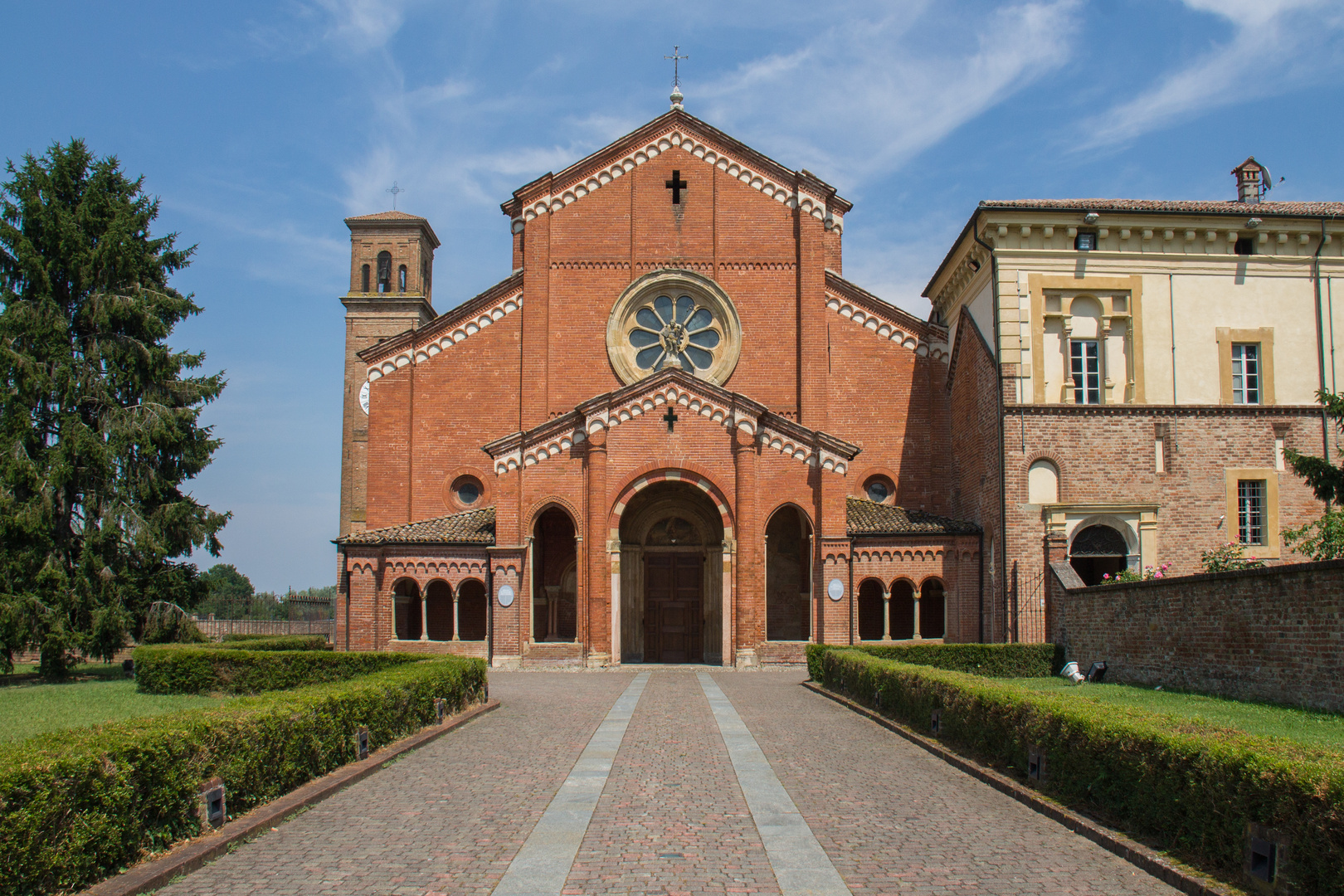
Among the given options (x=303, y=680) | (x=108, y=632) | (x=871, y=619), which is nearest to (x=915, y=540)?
(x=871, y=619)

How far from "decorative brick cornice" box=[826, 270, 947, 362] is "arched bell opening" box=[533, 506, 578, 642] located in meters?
10.7

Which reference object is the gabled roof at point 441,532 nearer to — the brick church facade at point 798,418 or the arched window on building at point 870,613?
the brick church facade at point 798,418

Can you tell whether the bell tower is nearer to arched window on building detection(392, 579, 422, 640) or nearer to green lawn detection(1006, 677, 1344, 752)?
arched window on building detection(392, 579, 422, 640)

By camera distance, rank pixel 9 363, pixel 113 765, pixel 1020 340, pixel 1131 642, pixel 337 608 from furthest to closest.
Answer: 1. pixel 337 608
2. pixel 1020 340
3. pixel 9 363
4. pixel 1131 642
5. pixel 113 765

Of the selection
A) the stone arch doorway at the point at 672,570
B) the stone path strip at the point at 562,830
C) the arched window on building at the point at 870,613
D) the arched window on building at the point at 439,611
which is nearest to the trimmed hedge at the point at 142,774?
the stone path strip at the point at 562,830

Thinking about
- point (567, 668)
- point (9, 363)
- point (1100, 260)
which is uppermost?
point (1100, 260)

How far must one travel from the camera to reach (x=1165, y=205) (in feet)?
88.5

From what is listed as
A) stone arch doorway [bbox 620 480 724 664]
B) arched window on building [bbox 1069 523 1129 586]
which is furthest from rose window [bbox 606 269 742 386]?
arched window on building [bbox 1069 523 1129 586]

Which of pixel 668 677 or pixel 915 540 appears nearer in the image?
pixel 668 677

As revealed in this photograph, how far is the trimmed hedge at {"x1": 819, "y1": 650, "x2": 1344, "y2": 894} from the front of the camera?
6.65 metres

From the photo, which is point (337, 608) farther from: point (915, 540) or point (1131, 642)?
point (1131, 642)

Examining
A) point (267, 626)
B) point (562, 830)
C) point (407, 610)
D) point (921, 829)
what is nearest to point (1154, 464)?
point (921, 829)

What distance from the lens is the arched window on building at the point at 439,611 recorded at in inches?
1219

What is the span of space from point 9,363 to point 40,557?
4773 millimetres
